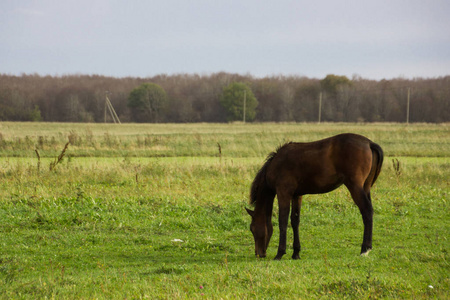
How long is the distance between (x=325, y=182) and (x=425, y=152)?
71.6ft

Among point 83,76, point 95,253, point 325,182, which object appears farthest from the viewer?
point 83,76

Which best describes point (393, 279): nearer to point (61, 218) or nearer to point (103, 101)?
Answer: point (61, 218)

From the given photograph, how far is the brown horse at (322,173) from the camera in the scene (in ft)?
22.9

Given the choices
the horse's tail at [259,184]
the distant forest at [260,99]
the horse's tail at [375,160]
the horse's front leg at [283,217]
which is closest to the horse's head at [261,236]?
the horse's front leg at [283,217]

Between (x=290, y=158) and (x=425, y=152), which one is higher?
(x=290, y=158)

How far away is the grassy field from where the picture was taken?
5309 millimetres

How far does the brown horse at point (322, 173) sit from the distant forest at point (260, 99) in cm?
6766

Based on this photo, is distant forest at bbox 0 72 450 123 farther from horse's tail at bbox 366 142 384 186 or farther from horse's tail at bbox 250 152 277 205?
horse's tail at bbox 366 142 384 186

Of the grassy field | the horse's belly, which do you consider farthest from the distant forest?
the horse's belly

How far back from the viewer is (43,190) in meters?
12.0

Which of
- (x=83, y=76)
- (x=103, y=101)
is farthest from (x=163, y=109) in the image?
(x=83, y=76)

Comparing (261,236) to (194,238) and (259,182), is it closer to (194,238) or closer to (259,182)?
(259,182)

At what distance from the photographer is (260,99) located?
320ft

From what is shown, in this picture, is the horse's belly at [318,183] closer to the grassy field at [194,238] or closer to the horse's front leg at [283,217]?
the horse's front leg at [283,217]
